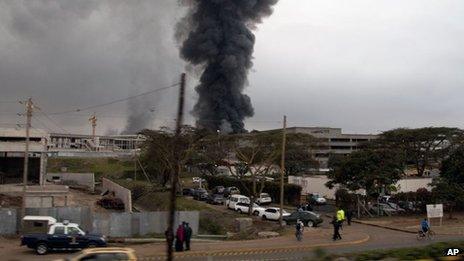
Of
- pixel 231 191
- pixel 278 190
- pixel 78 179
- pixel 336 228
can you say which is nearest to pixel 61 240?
pixel 336 228

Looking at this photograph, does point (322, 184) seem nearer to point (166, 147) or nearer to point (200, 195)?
point (200, 195)

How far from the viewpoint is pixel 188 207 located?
2160 inches

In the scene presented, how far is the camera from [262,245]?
30.5 meters

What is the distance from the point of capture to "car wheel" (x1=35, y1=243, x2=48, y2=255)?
27.2 metres

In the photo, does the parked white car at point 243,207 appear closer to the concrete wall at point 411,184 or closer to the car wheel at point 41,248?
the concrete wall at point 411,184

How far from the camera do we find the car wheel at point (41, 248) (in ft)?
89.1

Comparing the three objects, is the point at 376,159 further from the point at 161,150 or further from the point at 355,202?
the point at 161,150

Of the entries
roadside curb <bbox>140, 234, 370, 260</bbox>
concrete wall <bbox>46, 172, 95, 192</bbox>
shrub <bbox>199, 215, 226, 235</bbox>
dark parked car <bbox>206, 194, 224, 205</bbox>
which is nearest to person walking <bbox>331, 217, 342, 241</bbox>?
roadside curb <bbox>140, 234, 370, 260</bbox>

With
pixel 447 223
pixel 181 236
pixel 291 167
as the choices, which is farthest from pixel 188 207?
pixel 291 167

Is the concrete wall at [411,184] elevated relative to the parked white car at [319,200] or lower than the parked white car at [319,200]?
elevated

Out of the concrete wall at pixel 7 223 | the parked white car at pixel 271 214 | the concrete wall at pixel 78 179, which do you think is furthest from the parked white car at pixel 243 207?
the concrete wall at pixel 78 179

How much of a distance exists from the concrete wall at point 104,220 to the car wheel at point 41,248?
6.39 metres

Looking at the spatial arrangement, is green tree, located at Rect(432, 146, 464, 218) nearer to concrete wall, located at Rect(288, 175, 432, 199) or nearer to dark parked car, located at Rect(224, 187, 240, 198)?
concrete wall, located at Rect(288, 175, 432, 199)

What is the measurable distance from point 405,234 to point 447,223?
805 cm
